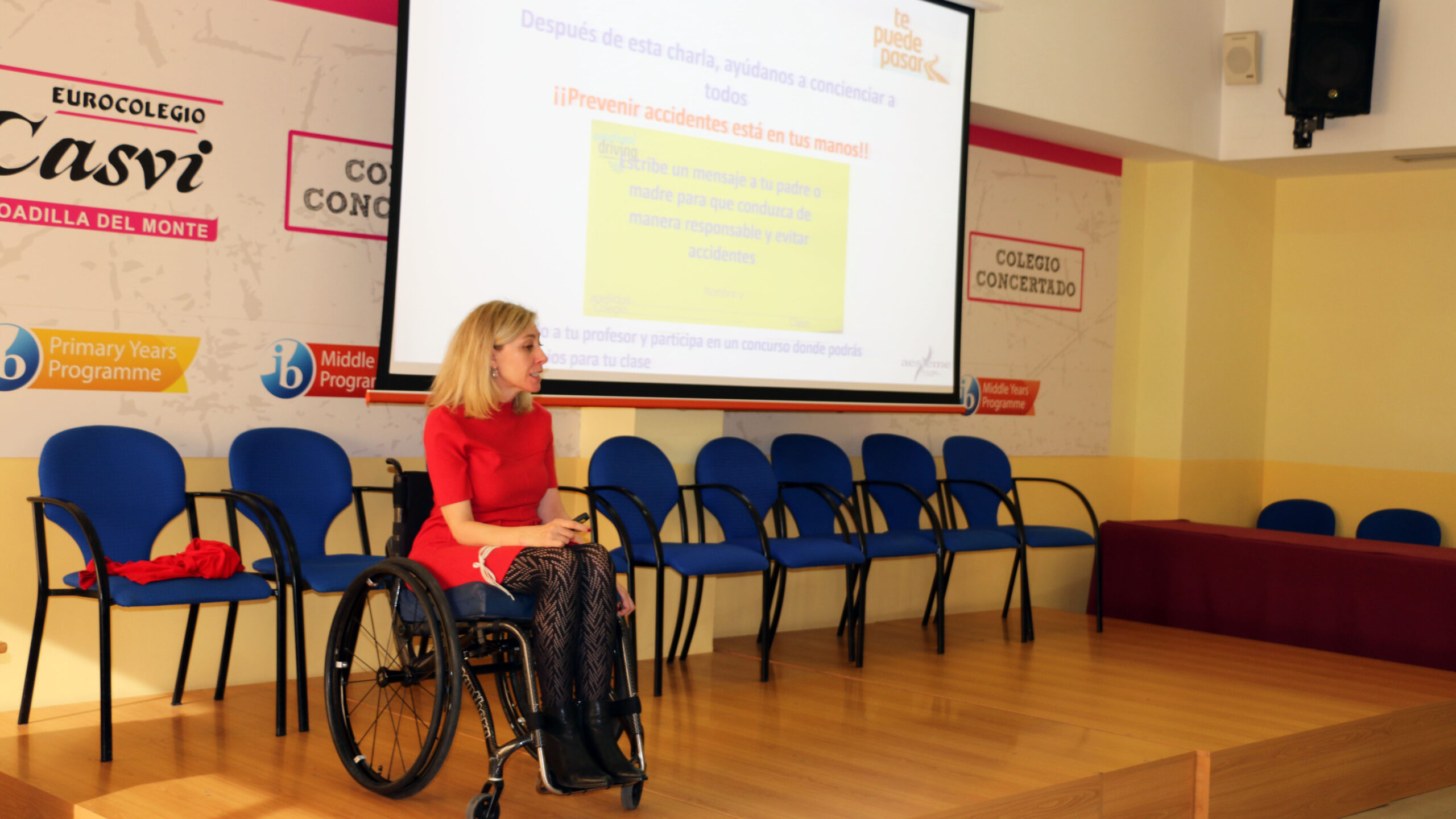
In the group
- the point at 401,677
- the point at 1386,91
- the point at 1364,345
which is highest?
the point at 1386,91

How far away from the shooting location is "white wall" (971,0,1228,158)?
5.51 metres

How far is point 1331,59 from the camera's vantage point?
5.86m

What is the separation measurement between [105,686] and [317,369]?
1.28 metres

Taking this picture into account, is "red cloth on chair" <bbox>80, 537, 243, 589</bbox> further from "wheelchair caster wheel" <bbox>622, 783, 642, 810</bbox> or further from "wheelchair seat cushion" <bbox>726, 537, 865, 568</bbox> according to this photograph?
"wheelchair seat cushion" <bbox>726, 537, 865, 568</bbox>

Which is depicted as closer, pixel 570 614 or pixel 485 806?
pixel 485 806

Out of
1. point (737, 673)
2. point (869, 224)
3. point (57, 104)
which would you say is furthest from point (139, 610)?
point (869, 224)

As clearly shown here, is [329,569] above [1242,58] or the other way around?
the other way around

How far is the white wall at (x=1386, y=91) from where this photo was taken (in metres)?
5.72

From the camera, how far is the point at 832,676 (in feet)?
13.9

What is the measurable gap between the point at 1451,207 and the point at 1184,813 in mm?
4413

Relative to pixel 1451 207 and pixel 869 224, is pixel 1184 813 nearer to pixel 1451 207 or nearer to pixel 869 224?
pixel 869 224

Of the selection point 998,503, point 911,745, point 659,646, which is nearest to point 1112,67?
point 998,503

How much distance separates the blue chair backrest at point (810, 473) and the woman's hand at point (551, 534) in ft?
7.05

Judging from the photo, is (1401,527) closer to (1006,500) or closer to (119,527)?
(1006,500)
